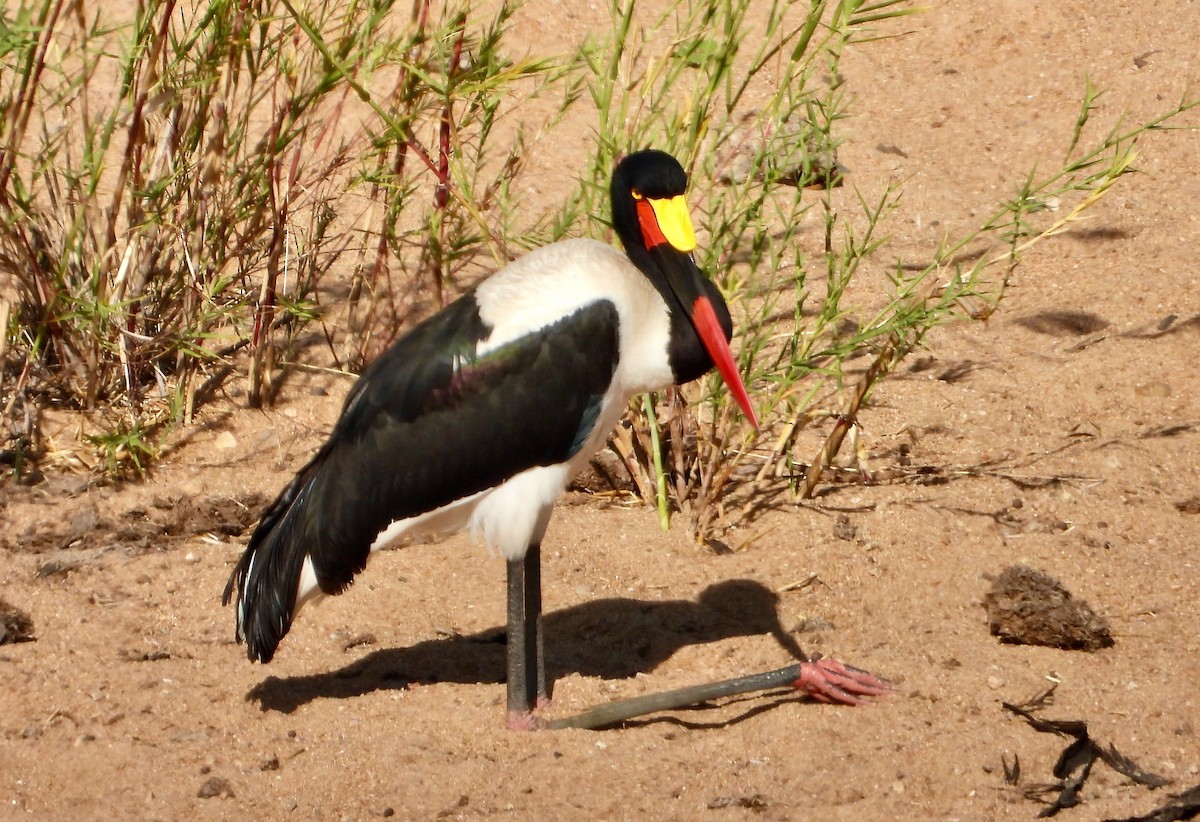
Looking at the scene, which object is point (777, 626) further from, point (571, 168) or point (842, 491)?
point (571, 168)

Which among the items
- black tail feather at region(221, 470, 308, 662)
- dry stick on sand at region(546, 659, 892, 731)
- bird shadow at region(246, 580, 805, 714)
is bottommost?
bird shadow at region(246, 580, 805, 714)

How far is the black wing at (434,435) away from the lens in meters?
4.15

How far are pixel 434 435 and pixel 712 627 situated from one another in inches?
Answer: 45.4

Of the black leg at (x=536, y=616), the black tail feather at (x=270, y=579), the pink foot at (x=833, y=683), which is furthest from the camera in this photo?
the black leg at (x=536, y=616)

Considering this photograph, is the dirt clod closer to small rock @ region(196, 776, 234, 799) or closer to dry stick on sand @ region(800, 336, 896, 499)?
dry stick on sand @ region(800, 336, 896, 499)

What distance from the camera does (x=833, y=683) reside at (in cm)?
416

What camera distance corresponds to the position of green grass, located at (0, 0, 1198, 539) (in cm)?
490

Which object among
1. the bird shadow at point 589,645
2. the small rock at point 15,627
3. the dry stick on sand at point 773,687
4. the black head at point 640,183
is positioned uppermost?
the black head at point 640,183

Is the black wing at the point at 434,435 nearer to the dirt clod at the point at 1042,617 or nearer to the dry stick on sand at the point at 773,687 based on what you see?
the dry stick on sand at the point at 773,687

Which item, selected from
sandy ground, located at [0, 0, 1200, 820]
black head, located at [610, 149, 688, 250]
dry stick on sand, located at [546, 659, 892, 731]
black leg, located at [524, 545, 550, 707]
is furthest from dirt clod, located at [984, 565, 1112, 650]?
black head, located at [610, 149, 688, 250]

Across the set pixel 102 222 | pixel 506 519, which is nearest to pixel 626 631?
pixel 506 519

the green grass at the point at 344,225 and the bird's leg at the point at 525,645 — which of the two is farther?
the green grass at the point at 344,225

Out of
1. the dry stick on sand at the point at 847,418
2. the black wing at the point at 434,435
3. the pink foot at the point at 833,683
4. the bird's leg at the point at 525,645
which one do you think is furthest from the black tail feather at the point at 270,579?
the dry stick on sand at the point at 847,418

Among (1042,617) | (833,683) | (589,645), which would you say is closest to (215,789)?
(589,645)
